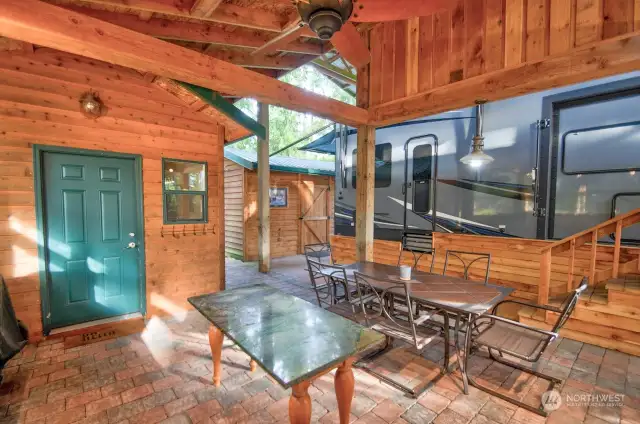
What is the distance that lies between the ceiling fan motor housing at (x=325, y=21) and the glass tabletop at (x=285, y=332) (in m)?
1.67

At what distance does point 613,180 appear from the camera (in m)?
3.35

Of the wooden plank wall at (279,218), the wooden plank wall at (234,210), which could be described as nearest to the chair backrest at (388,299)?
the wooden plank wall at (279,218)

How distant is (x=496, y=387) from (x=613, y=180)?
2811 mm

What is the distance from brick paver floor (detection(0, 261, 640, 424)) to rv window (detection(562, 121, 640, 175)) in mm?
2036

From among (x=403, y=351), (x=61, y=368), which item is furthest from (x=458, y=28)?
(x=61, y=368)

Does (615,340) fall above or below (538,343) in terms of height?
below

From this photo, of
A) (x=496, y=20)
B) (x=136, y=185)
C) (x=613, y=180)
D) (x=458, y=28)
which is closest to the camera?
(x=496, y=20)

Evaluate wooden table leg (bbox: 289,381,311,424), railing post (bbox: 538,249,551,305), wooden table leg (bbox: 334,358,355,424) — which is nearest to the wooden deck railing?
railing post (bbox: 538,249,551,305)

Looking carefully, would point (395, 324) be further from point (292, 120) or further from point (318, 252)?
point (292, 120)

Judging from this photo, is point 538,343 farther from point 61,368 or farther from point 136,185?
point 136,185

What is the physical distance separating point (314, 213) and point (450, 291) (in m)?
6.45

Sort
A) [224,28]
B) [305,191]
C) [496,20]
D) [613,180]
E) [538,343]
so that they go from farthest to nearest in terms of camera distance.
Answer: [305,191] → [613,180] → [224,28] → [496,20] → [538,343]

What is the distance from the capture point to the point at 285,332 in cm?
192

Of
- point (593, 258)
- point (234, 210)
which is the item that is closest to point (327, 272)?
point (593, 258)
